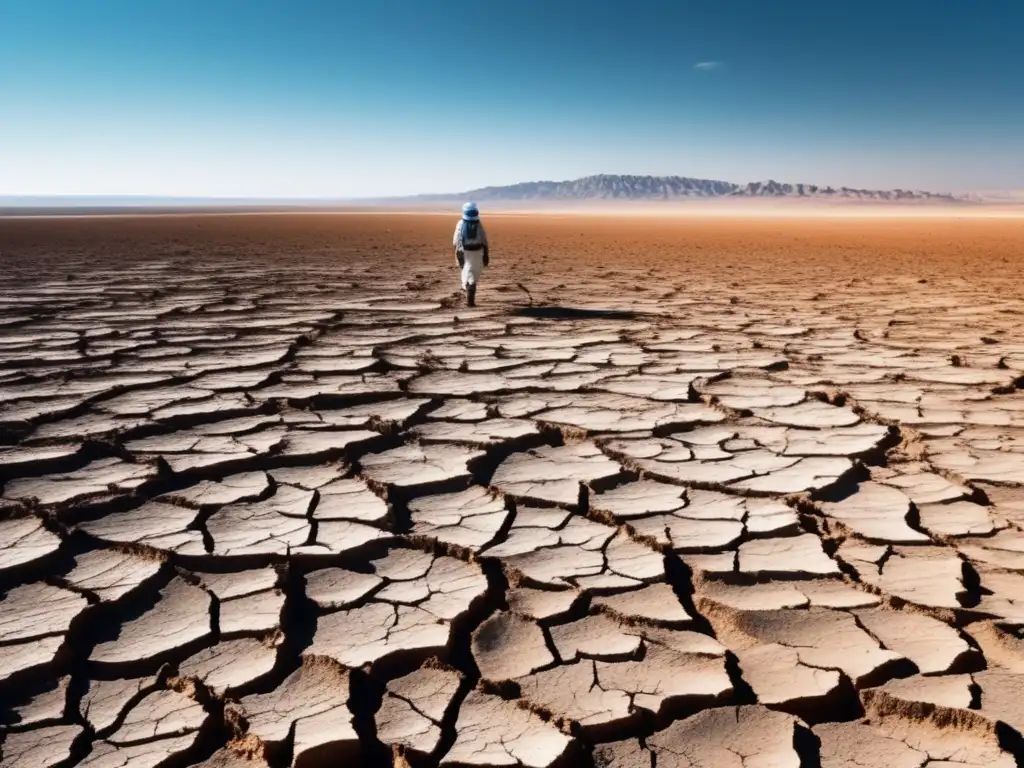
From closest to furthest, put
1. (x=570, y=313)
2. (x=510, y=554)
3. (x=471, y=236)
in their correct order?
(x=510, y=554) → (x=471, y=236) → (x=570, y=313)

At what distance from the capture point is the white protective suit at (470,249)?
5848 millimetres

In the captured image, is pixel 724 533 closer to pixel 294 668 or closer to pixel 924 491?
Result: pixel 924 491

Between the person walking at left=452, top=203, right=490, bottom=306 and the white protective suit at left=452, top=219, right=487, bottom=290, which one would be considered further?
the white protective suit at left=452, top=219, right=487, bottom=290

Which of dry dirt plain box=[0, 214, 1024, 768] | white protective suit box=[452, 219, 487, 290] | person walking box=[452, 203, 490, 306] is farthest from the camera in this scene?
white protective suit box=[452, 219, 487, 290]

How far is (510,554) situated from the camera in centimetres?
206

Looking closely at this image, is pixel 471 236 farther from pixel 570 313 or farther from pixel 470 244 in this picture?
pixel 570 313

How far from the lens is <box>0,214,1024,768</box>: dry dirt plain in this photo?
1.42m

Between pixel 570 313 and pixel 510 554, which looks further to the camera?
pixel 570 313

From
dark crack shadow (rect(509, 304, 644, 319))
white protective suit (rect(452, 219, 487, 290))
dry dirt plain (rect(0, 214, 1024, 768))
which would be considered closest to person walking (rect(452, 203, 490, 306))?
white protective suit (rect(452, 219, 487, 290))

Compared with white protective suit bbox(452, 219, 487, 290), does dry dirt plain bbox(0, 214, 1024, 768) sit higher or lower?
lower

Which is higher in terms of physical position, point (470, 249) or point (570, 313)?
point (470, 249)

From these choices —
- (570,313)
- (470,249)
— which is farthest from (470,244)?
(570,313)

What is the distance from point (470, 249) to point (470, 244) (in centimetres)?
5

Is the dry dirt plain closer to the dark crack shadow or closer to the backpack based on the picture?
the dark crack shadow
